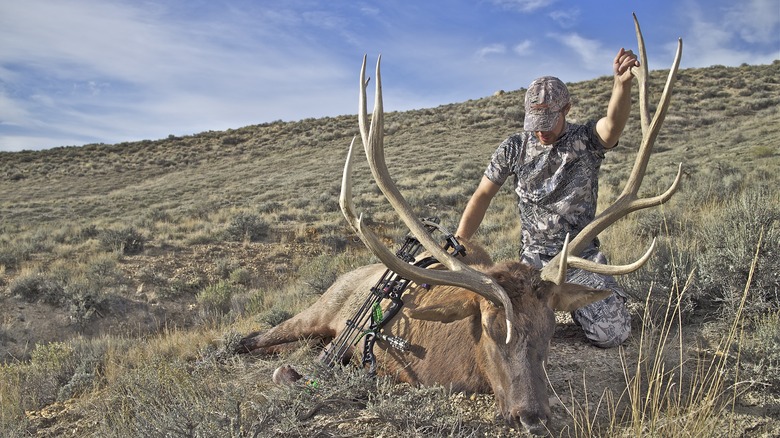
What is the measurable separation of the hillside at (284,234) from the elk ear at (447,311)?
1390 millimetres

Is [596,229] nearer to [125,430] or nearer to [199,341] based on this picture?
[125,430]

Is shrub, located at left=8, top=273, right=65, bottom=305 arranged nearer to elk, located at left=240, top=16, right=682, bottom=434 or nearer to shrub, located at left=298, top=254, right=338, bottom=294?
shrub, located at left=298, top=254, right=338, bottom=294

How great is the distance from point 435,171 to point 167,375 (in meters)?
18.5

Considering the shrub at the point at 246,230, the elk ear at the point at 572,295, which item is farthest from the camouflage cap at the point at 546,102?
the shrub at the point at 246,230

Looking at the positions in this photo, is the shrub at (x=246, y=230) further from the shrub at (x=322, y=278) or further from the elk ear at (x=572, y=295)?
the elk ear at (x=572, y=295)

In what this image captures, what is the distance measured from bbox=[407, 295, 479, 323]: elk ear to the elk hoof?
1.12 meters

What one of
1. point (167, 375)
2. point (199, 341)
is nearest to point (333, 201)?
point (199, 341)

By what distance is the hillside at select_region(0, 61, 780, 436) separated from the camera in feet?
15.2

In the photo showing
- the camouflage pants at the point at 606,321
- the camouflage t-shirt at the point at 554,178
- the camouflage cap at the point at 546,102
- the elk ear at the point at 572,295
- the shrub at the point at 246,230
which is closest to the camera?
the elk ear at the point at 572,295

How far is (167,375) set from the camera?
3.52 m

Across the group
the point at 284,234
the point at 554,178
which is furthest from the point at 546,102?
the point at 284,234

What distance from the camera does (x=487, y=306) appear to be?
118 inches

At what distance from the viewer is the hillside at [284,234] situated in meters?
4.62

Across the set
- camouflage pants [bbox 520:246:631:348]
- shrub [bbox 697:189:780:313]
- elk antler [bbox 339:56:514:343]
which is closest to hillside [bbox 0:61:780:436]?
shrub [bbox 697:189:780:313]
